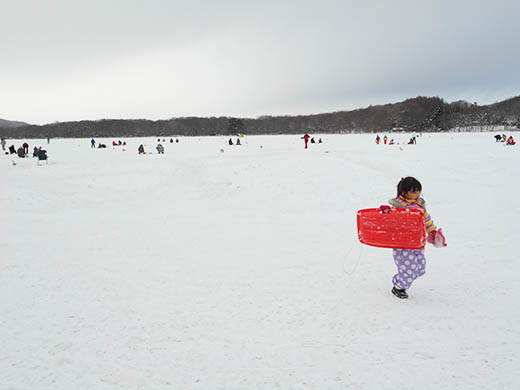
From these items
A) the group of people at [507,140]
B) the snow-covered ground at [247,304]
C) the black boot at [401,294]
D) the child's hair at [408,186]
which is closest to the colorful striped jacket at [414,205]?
the child's hair at [408,186]

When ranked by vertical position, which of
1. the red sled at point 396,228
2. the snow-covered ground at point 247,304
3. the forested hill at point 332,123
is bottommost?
the snow-covered ground at point 247,304

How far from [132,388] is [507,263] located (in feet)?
20.3

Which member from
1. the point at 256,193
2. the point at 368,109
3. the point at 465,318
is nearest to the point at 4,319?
the point at 465,318

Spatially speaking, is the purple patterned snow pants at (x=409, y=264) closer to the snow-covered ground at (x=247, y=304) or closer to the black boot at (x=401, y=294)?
the black boot at (x=401, y=294)

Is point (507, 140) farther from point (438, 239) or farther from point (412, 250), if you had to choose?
point (412, 250)

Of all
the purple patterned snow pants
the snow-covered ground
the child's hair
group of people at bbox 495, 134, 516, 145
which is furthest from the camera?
group of people at bbox 495, 134, 516, 145

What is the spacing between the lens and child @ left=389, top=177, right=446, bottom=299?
362 centimetres

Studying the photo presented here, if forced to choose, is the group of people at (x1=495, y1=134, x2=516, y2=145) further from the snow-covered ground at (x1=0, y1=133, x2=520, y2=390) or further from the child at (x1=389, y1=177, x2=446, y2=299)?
the child at (x1=389, y1=177, x2=446, y2=299)

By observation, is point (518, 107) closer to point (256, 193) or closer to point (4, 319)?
point (256, 193)

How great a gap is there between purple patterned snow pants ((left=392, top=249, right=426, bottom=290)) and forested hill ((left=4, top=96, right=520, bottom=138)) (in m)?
87.1

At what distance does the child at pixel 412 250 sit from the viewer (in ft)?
11.9

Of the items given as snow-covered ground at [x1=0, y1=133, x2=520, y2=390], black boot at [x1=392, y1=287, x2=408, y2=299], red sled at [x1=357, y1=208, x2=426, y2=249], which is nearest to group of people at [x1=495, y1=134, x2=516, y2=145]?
snow-covered ground at [x1=0, y1=133, x2=520, y2=390]

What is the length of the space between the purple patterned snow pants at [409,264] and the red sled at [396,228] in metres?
0.25

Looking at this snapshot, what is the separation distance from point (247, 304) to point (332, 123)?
167302 mm
